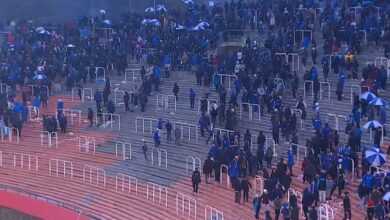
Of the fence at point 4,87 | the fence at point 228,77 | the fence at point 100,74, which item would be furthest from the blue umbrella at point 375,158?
the fence at point 4,87

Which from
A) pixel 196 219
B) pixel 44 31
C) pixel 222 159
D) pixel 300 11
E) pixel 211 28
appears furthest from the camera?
pixel 44 31

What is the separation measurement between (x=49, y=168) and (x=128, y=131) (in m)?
3.23

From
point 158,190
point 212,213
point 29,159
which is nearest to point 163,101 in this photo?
point 29,159

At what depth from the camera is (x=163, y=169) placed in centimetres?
2652

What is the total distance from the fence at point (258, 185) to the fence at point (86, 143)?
748 centimetres

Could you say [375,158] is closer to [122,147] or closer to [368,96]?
[368,96]

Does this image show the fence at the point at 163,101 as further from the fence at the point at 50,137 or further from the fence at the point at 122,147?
Result: the fence at the point at 50,137

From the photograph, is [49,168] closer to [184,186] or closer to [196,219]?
[184,186]

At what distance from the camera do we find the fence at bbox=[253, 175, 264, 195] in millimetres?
23172

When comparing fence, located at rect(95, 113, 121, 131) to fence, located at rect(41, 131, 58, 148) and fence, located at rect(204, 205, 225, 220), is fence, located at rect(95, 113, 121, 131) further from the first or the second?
fence, located at rect(204, 205, 225, 220)

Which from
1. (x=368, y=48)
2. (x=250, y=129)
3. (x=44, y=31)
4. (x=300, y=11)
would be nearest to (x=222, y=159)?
(x=250, y=129)

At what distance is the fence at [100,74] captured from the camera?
34969 mm

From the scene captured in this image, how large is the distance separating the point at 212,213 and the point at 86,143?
8448mm

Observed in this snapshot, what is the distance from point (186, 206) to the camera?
926 inches
